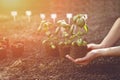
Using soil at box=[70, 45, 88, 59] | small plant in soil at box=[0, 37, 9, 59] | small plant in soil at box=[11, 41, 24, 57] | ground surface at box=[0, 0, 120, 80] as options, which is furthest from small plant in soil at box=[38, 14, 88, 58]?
small plant in soil at box=[0, 37, 9, 59]

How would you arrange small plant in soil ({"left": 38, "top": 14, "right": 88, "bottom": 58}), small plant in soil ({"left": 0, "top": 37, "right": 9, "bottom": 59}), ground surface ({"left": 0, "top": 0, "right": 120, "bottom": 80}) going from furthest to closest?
small plant in soil ({"left": 0, "top": 37, "right": 9, "bottom": 59})
small plant in soil ({"left": 38, "top": 14, "right": 88, "bottom": 58})
ground surface ({"left": 0, "top": 0, "right": 120, "bottom": 80})

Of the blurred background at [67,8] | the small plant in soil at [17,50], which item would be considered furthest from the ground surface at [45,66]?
the blurred background at [67,8]

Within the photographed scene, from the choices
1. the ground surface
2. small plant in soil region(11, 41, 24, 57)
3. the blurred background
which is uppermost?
the blurred background

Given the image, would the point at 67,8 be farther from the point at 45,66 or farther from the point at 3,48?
the point at 45,66

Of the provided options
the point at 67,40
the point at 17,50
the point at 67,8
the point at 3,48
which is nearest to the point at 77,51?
the point at 67,40

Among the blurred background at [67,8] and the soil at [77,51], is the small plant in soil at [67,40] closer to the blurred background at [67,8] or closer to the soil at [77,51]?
the soil at [77,51]

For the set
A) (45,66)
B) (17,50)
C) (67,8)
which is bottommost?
(45,66)

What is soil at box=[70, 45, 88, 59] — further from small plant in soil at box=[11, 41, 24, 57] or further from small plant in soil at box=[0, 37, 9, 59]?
small plant in soil at box=[0, 37, 9, 59]

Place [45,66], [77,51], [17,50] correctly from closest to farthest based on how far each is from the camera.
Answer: [77,51], [45,66], [17,50]

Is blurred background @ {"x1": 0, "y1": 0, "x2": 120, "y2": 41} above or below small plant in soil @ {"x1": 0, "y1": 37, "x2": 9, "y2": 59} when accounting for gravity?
above

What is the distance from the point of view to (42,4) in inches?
316

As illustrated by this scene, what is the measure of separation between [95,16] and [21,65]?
10.2 feet

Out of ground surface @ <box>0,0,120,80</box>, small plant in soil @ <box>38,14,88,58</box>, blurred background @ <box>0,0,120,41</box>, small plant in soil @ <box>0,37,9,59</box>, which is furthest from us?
blurred background @ <box>0,0,120,41</box>

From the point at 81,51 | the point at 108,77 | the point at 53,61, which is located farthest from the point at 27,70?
the point at 108,77
